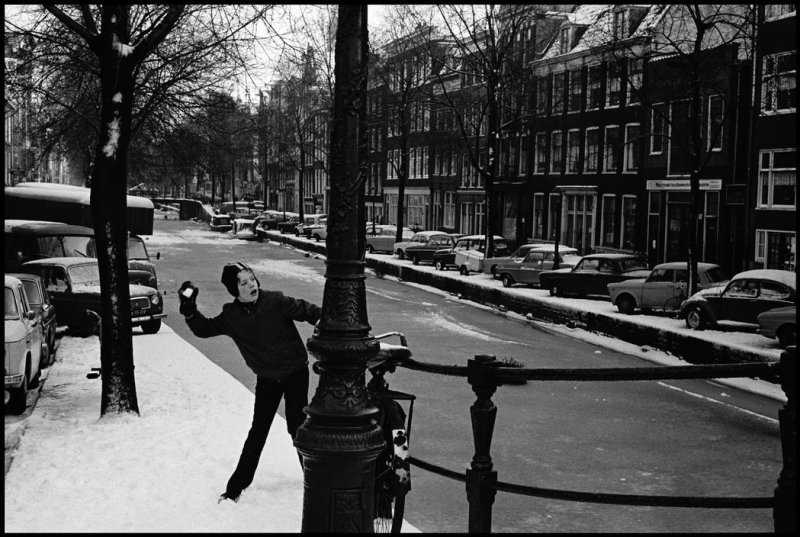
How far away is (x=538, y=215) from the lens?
5447 cm

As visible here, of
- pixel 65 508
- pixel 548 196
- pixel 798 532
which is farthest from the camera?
pixel 548 196

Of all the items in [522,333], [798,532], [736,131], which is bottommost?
[522,333]

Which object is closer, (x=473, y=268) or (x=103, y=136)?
(x=103, y=136)

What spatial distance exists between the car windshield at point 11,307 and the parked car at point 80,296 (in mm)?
6022

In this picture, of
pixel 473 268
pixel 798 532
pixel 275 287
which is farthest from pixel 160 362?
pixel 473 268

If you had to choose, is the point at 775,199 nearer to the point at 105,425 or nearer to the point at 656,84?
the point at 656,84

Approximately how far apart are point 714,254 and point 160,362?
28264mm

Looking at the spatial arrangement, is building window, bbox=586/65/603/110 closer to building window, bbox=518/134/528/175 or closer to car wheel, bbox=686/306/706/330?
building window, bbox=518/134/528/175

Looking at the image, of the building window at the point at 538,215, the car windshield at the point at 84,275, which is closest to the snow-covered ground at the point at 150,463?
the car windshield at the point at 84,275

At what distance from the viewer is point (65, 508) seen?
7312 millimetres

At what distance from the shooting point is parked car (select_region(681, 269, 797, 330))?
21.3 metres

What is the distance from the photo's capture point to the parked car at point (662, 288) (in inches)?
1017

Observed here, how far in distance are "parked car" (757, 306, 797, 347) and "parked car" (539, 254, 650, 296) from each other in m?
11.0

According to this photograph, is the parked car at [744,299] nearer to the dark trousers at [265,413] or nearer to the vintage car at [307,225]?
the dark trousers at [265,413]
